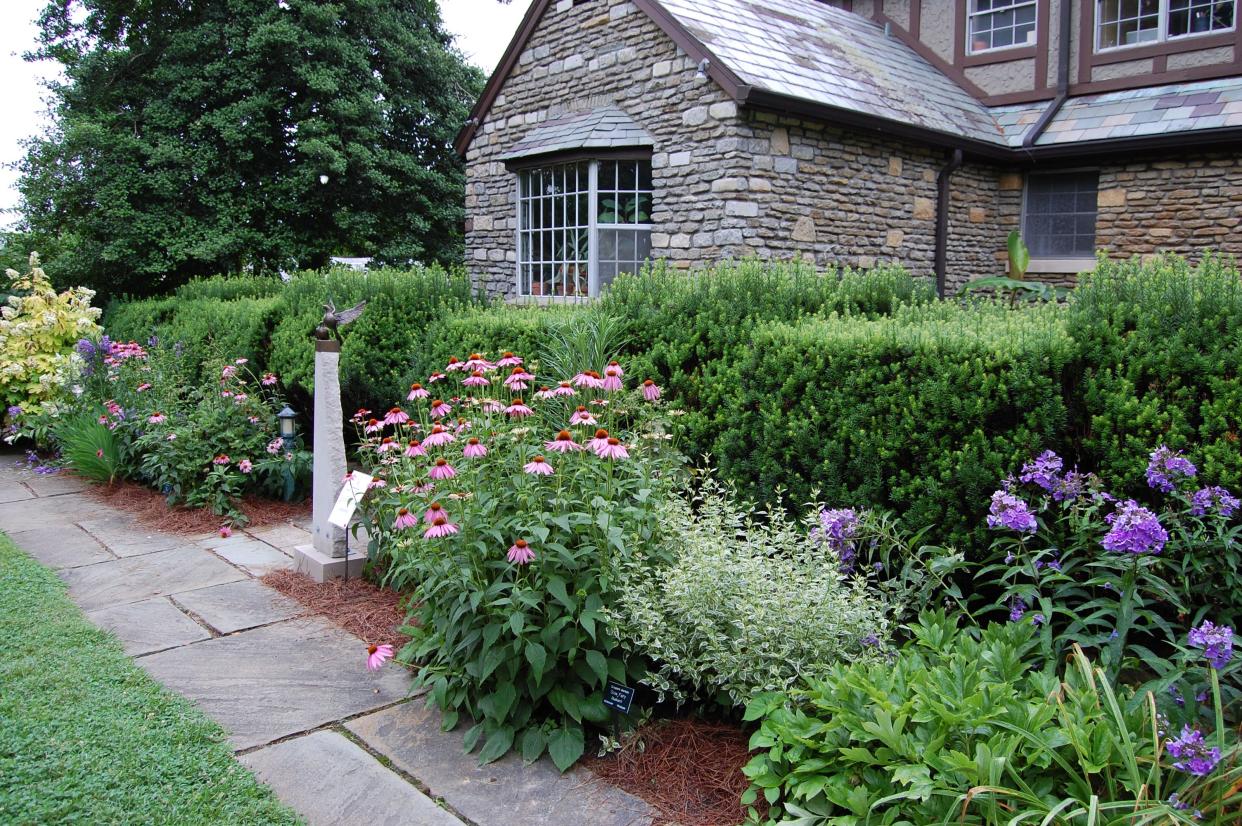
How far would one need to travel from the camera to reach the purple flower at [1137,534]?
2697 mm

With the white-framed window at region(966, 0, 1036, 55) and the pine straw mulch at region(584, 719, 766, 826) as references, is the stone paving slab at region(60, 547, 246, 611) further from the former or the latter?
the white-framed window at region(966, 0, 1036, 55)

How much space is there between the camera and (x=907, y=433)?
3.94m

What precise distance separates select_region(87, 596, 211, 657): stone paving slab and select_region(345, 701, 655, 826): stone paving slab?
1.41 metres

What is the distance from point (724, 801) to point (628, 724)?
52 centimetres

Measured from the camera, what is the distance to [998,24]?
42.0ft

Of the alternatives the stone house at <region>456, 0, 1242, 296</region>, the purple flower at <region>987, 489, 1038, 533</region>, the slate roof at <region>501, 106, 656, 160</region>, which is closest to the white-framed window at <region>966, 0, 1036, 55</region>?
the stone house at <region>456, 0, 1242, 296</region>

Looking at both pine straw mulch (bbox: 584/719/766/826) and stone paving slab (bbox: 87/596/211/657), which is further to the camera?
stone paving slab (bbox: 87/596/211/657)

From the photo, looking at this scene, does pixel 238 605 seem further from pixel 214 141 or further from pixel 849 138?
pixel 214 141

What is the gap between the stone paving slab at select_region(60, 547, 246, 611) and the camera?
16.7 ft

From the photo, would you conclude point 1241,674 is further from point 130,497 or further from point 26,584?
point 130,497

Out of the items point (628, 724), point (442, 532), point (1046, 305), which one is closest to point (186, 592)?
point (442, 532)

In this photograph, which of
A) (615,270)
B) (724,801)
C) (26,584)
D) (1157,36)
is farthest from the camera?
(1157,36)

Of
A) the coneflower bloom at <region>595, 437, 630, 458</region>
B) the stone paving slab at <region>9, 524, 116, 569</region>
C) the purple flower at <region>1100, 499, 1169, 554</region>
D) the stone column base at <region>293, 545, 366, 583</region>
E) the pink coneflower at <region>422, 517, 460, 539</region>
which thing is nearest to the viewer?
the purple flower at <region>1100, 499, 1169, 554</region>

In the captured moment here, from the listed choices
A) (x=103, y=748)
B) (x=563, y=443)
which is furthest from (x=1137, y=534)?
(x=103, y=748)
